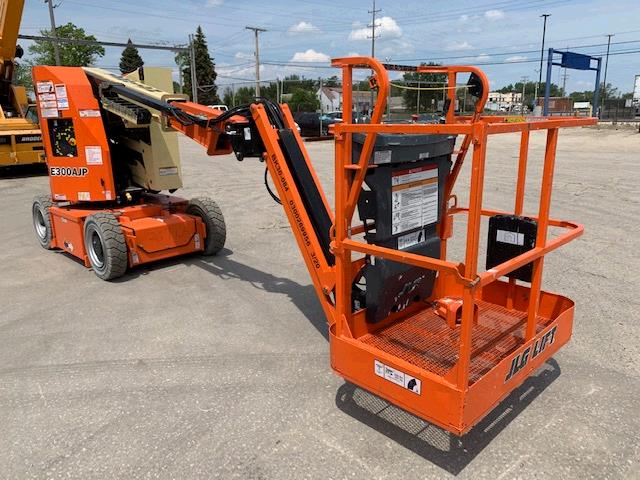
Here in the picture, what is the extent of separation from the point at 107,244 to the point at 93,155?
129 cm

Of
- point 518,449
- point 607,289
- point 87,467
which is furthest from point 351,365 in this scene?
point 607,289

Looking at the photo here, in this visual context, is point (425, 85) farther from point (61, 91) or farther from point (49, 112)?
point (49, 112)

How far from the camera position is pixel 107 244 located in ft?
20.0

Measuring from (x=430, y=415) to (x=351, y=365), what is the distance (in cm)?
62

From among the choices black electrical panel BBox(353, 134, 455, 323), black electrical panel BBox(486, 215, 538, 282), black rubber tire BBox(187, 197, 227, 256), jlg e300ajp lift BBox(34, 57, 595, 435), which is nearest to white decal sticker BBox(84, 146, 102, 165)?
black rubber tire BBox(187, 197, 227, 256)

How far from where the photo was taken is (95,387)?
13.3 ft

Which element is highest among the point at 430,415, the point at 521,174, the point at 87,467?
the point at 521,174

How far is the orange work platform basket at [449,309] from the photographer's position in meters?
2.81

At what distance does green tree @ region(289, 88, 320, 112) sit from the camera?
4354cm

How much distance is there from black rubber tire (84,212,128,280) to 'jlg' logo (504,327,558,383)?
464cm

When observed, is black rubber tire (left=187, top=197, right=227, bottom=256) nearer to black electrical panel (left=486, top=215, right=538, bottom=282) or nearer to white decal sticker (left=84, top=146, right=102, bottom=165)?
white decal sticker (left=84, top=146, right=102, bottom=165)

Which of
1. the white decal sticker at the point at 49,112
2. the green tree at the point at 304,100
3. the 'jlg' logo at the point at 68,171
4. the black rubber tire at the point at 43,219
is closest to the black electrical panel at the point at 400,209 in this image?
the 'jlg' logo at the point at 68,171

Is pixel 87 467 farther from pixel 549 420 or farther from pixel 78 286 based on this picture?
pixel 78 286

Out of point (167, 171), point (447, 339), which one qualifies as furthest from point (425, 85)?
point (167, 171)
